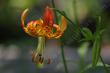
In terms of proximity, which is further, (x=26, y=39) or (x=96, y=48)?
(x=26, y=39)

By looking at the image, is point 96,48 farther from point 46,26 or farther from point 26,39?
point 26,39

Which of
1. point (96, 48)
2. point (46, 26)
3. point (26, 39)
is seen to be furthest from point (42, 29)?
point (26, 39)

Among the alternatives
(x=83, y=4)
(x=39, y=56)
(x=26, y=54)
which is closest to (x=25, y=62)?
(x=26, y=54)

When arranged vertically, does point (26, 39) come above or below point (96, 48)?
below

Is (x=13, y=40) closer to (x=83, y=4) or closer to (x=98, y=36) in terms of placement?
(x=83, y=4)

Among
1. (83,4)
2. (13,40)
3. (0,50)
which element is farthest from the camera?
(13,40)

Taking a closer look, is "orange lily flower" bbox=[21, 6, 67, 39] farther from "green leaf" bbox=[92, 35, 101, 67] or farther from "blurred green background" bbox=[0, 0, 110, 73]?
"blurred green background" bbox=[0, 0, 110, 73]

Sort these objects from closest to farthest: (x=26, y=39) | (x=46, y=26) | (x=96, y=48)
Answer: (x=96, y=48), (x=46, y=26), (x=26, y=39)

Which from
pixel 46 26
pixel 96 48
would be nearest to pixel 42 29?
pixel 46 26

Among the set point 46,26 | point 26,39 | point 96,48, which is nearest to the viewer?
point 96,48

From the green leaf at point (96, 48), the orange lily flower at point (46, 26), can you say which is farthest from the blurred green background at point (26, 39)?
the green leaf at point (96, 48)

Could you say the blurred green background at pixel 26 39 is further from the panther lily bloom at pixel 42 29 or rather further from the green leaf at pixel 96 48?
the green leaf at pixel 96 48
